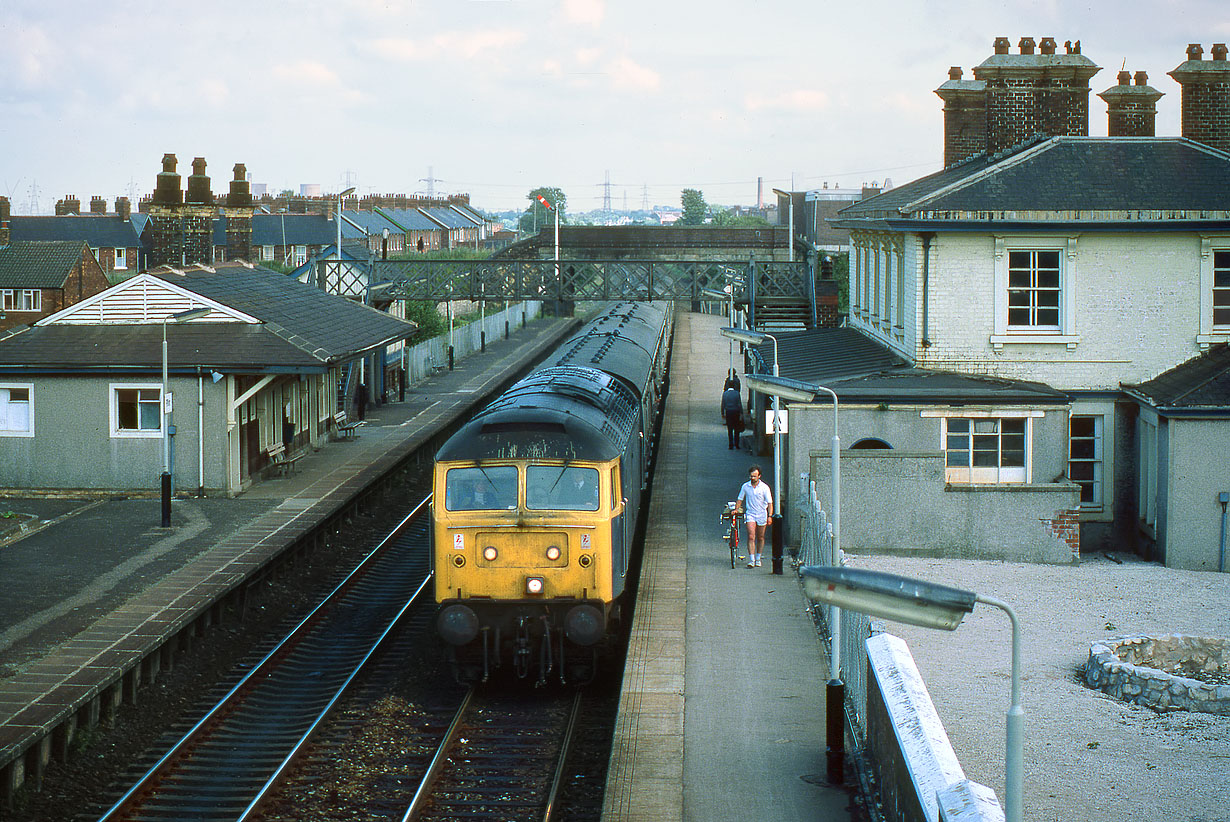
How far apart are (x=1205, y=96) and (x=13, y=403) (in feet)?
70.9

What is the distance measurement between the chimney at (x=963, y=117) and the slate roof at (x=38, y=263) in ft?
126

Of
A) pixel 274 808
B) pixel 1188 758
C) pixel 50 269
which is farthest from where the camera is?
→ pixel 50 269

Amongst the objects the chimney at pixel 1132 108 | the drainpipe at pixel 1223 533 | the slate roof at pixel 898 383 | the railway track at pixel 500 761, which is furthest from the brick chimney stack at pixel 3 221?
the drainpipe at pixel 1223 533

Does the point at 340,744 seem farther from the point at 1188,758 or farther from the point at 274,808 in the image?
the point at 1188,758

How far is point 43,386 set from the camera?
22453 millimetres

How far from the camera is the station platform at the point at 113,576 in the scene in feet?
40.0

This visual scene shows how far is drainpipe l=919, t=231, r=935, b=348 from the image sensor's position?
67.3ft

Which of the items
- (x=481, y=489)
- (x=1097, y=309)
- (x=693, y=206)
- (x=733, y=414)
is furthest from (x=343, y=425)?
(x=693, y=206)

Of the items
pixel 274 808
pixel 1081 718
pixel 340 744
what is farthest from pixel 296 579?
pixel 1081 718

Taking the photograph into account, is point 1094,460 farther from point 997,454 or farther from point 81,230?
point 81,230

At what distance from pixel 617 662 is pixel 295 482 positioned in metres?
11.0

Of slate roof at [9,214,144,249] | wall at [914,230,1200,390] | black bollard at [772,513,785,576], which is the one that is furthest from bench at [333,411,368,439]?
slate roof at [9,214,144,249]

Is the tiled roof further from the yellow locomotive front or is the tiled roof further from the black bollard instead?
the yellow locomotive front

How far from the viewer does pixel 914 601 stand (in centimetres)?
569
